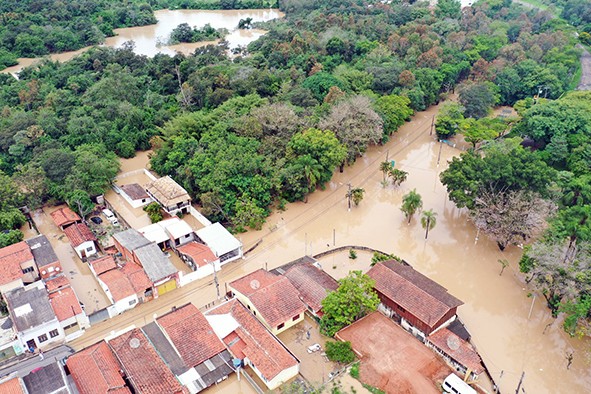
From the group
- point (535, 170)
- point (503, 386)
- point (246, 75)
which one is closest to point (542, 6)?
point (246, 75)

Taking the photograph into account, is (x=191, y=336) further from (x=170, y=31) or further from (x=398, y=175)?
(x=170, y=31)

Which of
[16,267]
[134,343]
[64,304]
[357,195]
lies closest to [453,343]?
[357,195]

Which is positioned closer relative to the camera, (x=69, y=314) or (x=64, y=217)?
(x=69, y=314)

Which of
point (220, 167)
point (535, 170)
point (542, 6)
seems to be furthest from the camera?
point (542, 6)

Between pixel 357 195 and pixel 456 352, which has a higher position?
pixel 456 352

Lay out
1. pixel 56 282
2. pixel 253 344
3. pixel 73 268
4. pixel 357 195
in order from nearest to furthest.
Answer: pixel 253 344
pixel 56 282
pixel 73 268
pixel 357 195

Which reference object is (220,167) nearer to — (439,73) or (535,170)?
(535,170)

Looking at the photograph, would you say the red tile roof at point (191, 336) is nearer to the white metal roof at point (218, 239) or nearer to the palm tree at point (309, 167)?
the white metal roof at point (218, 239)
